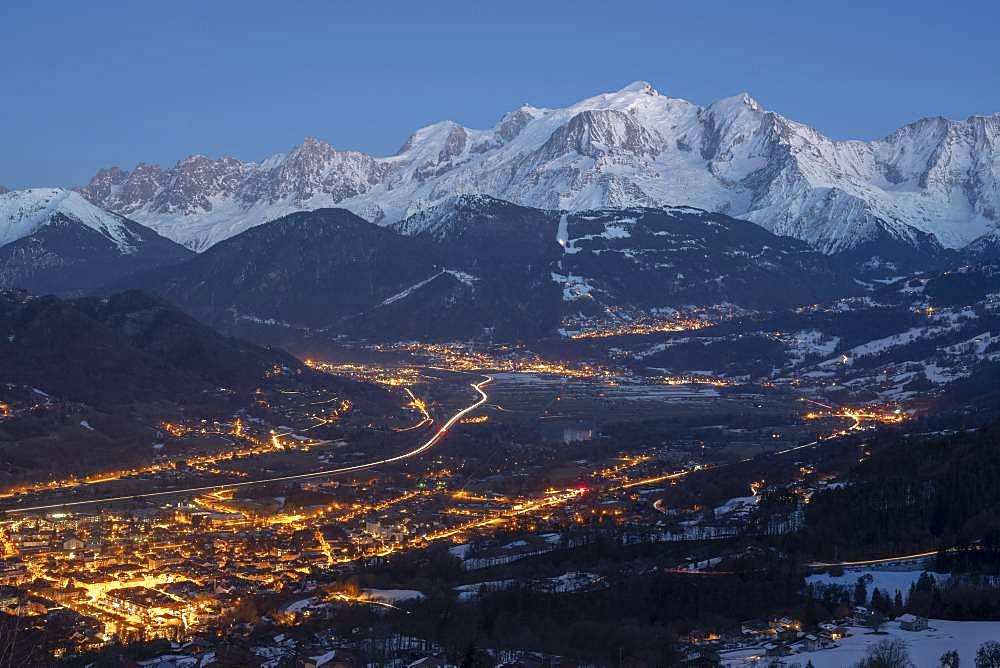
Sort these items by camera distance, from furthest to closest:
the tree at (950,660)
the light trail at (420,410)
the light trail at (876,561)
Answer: the light trail at (420,410), the light trail at (876,561), the tree at (950,660)

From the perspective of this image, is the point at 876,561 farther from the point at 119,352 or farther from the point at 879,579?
the point at 119,352

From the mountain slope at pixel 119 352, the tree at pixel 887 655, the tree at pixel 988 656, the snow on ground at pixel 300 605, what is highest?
the mountain slope at pixel 119 352

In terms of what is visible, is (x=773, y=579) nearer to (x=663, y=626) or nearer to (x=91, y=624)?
(x=663, y=626)

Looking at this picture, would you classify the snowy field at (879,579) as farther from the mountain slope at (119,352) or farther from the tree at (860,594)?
the mountain slope at (119,352)

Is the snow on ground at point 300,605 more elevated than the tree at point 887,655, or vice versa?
the snow on ground at point 300,605

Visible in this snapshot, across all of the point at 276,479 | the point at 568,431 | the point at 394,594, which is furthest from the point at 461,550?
the point at 568,431

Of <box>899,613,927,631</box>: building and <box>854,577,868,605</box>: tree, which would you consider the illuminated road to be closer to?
<box>854,577,868,605</box>: tree

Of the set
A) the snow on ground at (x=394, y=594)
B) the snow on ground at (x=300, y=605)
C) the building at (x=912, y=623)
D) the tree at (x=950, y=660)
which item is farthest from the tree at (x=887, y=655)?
the snow on ground at (x=300, y=605)
